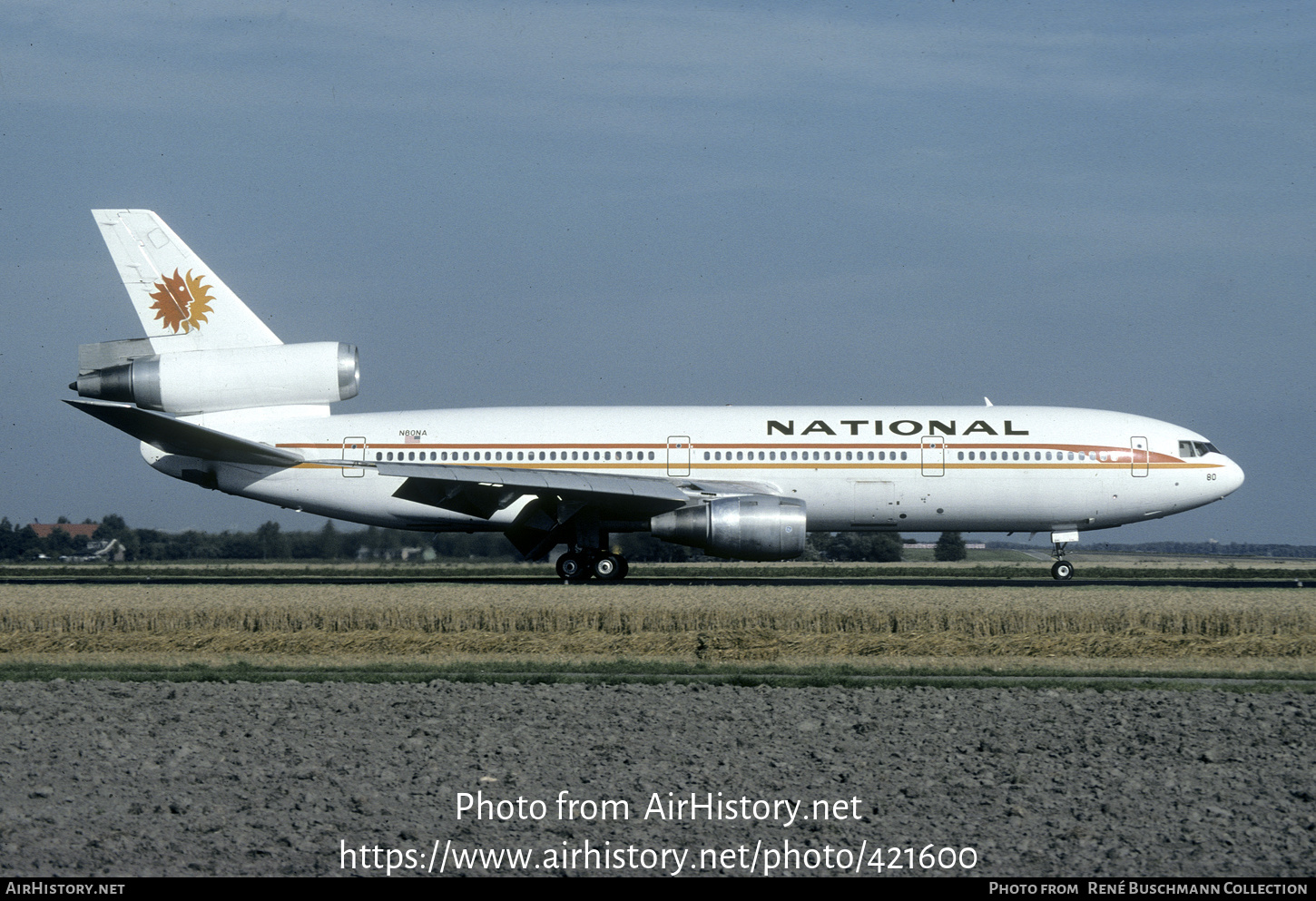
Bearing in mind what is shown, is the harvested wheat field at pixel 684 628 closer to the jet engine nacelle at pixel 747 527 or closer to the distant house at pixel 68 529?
the jet engine nacelle at pixel 747 527

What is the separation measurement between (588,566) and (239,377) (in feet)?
30.5

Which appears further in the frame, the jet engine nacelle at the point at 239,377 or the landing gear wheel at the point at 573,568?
the jet engine nacelle at the point at 239,377

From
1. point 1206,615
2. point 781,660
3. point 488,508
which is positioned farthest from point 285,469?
point 1206,615

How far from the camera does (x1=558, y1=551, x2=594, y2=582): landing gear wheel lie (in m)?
28.1

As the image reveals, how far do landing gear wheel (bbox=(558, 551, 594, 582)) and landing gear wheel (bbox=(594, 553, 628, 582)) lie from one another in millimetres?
230

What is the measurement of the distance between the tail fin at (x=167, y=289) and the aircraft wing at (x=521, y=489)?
5688mm

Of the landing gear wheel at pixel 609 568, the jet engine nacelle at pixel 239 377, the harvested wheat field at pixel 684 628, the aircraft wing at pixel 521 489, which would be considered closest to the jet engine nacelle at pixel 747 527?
the aircraft wing at pixel 521 489

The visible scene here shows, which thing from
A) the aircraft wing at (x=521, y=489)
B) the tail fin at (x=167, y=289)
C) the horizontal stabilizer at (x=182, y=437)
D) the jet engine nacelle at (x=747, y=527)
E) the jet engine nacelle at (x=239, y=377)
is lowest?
the jet engine nacelle at (x=747, y=527)

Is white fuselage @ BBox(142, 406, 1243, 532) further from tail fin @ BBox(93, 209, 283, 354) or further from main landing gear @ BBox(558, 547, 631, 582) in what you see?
tail fin @ BBox(93, 209, 283, 354)

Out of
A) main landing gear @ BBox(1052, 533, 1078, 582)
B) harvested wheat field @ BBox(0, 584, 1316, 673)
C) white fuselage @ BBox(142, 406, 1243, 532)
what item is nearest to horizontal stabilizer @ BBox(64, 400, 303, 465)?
white fuselage @ BBox(142, 406, 1243, 532)

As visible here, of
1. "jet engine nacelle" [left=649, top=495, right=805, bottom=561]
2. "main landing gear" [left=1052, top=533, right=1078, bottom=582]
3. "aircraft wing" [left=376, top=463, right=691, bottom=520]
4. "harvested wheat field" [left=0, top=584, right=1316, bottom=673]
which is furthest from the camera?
"main landing gear" [left=1052, top=533, right=1078, bottom=582]

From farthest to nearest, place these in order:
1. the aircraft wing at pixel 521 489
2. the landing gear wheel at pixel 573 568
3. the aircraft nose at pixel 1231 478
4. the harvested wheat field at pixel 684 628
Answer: the aircraft nose at pixel 1231 478 < the landing gear wheel at pixel 573 568 < the aircraft wing at pixel 521 489 < the harvested wheat field at pixel 684 628

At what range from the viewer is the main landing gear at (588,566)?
28.1 metres
